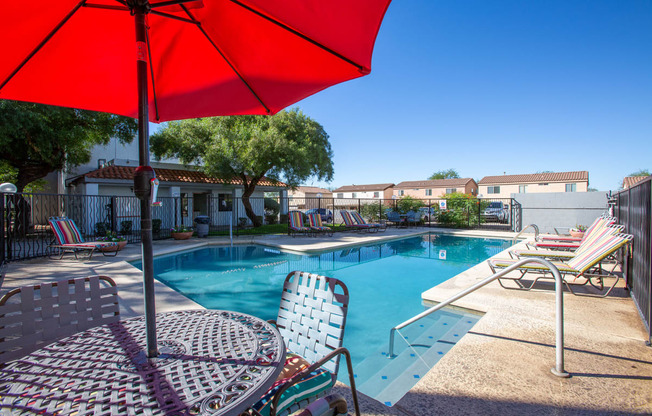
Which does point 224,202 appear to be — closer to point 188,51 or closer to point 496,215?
point 188,51

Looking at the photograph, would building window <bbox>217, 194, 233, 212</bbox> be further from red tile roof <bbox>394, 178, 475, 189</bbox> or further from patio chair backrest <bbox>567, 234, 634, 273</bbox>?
red tile roof <bbox>394, 178, 475, 189</bbox>

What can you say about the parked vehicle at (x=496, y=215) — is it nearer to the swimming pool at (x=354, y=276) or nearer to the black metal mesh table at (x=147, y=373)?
the swimming pool at (x=354, y=276)

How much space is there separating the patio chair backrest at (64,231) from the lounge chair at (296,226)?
7.10 meters

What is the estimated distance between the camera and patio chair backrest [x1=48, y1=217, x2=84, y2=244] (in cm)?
747

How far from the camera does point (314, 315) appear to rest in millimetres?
1786

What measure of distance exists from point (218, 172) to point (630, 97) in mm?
29816

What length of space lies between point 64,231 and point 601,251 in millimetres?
10996

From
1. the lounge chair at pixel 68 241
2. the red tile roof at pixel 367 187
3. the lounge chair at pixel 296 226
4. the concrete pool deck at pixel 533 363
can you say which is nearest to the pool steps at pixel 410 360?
the concrete pool deck at pixel 533 363

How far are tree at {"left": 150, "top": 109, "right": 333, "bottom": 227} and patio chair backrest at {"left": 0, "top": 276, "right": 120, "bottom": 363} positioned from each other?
11663 mm

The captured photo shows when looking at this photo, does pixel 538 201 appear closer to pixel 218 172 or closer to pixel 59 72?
pixel 218 172

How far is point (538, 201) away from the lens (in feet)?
51.7

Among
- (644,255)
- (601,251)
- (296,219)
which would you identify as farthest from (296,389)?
(296,219)

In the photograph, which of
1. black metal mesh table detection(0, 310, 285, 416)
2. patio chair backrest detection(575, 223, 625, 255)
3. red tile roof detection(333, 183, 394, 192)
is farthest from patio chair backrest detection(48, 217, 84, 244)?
red tile roof detection(333, 183, 394, 192)

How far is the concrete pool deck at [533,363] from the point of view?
1868 millimetres
